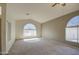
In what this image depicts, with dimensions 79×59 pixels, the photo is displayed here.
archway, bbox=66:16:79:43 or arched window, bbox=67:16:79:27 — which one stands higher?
arched window, bbox=67:16:79:27

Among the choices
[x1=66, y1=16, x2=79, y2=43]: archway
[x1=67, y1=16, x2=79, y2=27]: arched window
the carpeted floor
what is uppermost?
[x1=67, y1=16, x2=79, y2=27]: arched window

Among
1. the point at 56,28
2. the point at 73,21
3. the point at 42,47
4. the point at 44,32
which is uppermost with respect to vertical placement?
the point at 73,21

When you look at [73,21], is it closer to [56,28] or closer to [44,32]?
[56,28]

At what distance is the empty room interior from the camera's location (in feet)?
10.4

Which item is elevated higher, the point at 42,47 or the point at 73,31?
the point at 73,31

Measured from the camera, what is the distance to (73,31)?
13.1 feet

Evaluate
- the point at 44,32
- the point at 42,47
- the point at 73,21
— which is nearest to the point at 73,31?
the point at 73,21

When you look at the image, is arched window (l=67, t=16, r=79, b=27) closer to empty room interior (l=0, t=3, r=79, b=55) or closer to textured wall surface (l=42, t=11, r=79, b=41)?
empty room interior (l=0, t=3, r=79, b=55)

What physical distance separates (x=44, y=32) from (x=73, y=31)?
1.02m

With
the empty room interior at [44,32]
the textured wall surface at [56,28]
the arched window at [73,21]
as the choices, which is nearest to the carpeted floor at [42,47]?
the empty room interior at [44,32]

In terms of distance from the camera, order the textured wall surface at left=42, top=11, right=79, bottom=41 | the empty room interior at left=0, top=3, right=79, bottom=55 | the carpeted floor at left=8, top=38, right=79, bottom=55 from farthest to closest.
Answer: the textured wall surface at left=42, top=11, right=79, bottom=41
the carpeted floor at left=8, top=38, right=79, bottom=55
the empty room interior at left=0, top=3, right=79, bottom=55

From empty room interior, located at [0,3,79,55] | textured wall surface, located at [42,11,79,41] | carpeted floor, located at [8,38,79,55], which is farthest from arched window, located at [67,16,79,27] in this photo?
carpeted floor, located at [8,38,79,55]

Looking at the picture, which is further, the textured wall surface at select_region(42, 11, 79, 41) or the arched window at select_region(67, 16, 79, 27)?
the arched window at select_region(67, 16, 79, 27)

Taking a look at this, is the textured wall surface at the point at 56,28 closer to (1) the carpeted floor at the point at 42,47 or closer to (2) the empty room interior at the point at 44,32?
(2) the empty room interior at the point at 44,32
